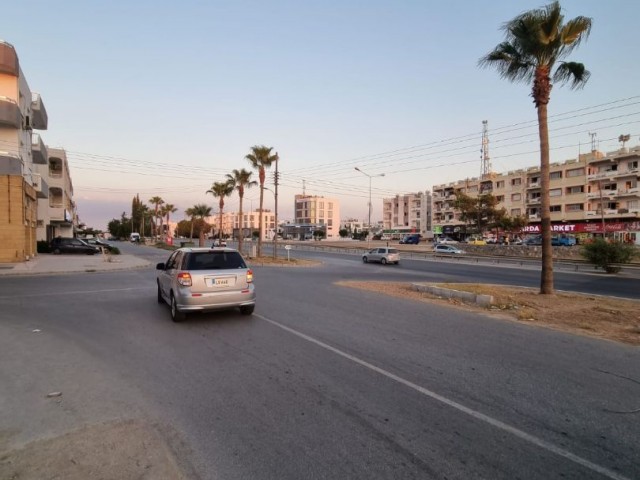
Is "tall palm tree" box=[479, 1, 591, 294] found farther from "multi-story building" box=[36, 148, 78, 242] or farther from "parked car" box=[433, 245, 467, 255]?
"multi-story building" box=[36, 148, 78, 242]

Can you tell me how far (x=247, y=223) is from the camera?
644 feet

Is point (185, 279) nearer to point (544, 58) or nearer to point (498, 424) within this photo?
point (498, 424)

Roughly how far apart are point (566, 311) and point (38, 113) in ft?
127

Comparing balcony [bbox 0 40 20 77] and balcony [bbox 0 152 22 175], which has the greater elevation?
balcony [bbox 0 40 20 77]

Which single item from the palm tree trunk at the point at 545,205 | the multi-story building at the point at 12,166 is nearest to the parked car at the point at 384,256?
the palm tree trunk at the point at 545,205

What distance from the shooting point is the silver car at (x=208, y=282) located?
8.49 metres

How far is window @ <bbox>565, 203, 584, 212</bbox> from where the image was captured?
238 ft

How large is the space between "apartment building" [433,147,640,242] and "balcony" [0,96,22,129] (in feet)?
210

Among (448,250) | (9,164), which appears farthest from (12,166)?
(448,250)

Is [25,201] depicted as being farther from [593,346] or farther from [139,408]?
[593,346]

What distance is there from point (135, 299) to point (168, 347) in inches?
236

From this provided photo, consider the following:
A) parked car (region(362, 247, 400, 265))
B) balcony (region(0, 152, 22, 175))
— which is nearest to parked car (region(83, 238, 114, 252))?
balcony (region(0, 152, 22, 175))

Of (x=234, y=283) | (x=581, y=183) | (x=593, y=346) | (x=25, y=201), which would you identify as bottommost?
(x=593, y=346)

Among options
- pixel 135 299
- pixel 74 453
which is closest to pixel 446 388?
pixel 74 453
